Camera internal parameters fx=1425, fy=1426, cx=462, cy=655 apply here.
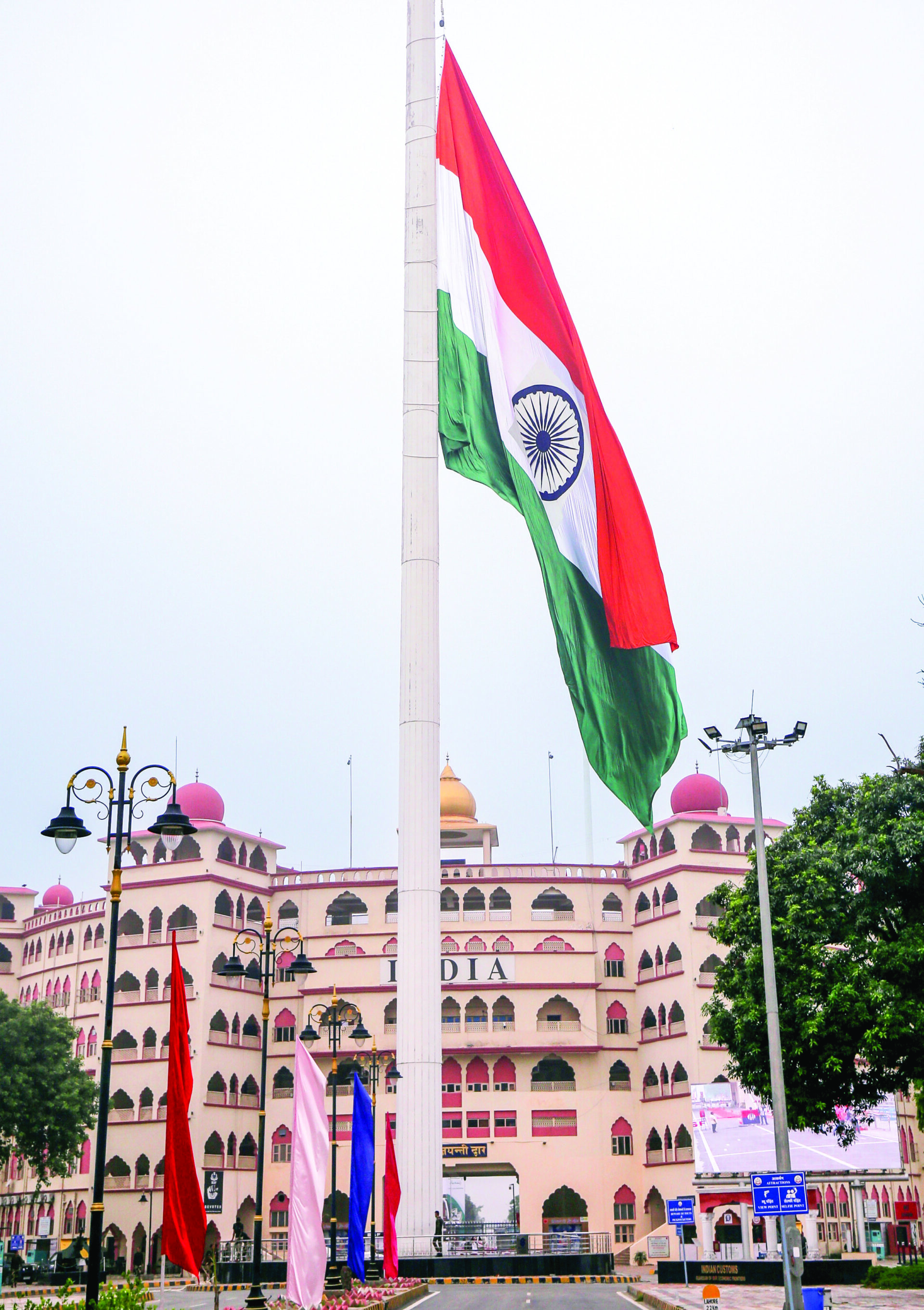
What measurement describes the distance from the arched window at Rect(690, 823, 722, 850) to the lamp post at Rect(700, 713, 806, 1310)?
123 ft

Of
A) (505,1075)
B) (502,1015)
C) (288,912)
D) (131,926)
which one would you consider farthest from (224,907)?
(505,1075)

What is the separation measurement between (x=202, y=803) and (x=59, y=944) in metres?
10.9

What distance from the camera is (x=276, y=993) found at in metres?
66.4

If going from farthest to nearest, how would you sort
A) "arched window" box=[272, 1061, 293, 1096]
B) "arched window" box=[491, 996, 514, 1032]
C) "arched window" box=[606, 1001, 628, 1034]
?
"arched window" box=[606, 1001, 628, 1034] < "arched window" box=[272, 1061, 293, 1096] < "arched window" box=[491, 996, 514, 1032]

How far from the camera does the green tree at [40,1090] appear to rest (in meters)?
52.1

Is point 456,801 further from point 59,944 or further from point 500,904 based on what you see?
point 59,944

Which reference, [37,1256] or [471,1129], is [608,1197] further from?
[37,1256]

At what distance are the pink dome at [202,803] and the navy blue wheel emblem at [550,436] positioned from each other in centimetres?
4396

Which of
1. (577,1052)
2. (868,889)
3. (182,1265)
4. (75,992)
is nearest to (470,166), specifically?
(868,889)

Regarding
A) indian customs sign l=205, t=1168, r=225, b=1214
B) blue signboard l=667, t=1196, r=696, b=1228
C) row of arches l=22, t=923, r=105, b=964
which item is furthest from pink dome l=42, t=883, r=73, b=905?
blue signboard l=667, t=1196, r=696, b=1228

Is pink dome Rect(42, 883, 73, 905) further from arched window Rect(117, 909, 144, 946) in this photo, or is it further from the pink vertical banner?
the pink vertical banner

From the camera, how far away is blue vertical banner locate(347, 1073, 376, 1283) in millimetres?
25234

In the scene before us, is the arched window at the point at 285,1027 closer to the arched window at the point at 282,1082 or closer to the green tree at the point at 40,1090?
the arched window at the point at 282,1082

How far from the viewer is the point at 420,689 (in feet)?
106
